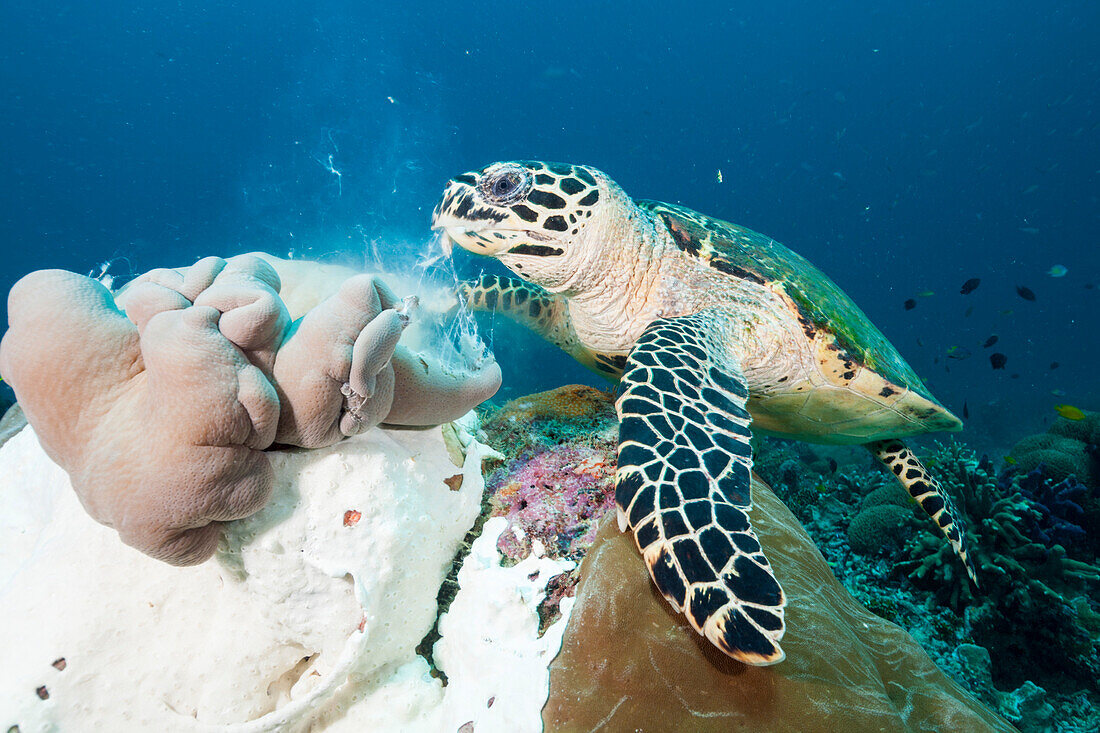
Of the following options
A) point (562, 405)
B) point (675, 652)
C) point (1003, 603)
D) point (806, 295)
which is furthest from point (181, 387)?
point (1003, 603)

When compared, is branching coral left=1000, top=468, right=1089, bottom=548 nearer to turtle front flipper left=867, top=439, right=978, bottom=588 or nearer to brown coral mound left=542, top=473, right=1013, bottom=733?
turtle front flipper left=867, top=439, right=978, bottom=588

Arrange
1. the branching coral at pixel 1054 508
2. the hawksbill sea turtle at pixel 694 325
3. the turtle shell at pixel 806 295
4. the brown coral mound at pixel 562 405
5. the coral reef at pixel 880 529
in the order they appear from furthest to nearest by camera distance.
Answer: the branching coral at pixel 1054 508 < the coral reef at pixel 880 529 < the turtle shell at pixel 806 295 < the brown coral mound at pixel 562 405 < the hawksbill sea turtle at pixel 694 325

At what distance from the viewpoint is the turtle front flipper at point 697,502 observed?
1227 millimetres

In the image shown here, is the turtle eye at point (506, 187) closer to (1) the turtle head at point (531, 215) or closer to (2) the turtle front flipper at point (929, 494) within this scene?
(1) the turtle head at point (531, 215)

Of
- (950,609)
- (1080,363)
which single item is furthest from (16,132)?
(1080,363)

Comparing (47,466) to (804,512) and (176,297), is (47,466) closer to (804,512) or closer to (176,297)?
(176,297)

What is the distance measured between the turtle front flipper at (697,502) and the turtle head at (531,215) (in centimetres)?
109

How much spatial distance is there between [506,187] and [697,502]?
7.21 feet

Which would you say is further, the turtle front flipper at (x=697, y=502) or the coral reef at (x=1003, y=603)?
the coral reef at (x=1003, y=603)

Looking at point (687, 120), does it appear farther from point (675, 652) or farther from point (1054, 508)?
point (675, 652)

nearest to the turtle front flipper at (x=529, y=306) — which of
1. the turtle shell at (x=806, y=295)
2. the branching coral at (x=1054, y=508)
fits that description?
the turtle shell at (x=806, y=295)

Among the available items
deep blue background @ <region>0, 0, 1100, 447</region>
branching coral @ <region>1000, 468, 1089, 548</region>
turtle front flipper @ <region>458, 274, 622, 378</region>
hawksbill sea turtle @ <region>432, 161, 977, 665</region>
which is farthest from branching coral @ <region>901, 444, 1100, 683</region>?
deep blue background @ <region>0, 0, 1100, 447</region>

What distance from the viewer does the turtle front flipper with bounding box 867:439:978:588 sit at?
324cm

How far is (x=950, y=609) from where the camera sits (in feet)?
10.2
